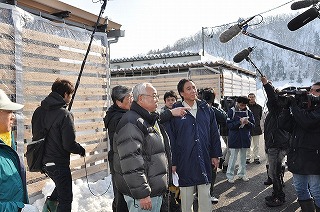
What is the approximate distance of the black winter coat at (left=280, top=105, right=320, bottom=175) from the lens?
3736 millimetres

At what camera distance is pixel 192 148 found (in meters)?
4.06

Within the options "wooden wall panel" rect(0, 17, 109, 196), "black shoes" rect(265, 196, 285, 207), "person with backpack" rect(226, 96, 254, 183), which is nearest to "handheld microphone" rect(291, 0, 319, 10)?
"person with backpack" rect(226, 96, 254, 183)

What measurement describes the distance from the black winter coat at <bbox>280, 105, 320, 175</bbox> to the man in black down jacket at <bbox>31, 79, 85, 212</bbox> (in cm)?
277

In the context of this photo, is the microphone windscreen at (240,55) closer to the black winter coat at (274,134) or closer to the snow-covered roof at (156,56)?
the black winter coat at (274,134)

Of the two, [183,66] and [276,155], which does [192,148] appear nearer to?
[276,155]

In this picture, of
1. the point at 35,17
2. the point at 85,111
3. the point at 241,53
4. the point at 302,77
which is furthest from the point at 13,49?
the point at 302,77

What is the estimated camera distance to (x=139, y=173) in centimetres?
284

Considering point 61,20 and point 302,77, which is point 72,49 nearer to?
point 61,20

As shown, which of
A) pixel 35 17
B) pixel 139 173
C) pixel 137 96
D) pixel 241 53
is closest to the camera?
pixel 139 173

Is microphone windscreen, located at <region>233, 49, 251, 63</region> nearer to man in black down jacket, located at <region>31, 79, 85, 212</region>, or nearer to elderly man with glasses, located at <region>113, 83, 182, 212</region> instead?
elderly man with glasses, located at <region>113, 83, 182, 212</region>

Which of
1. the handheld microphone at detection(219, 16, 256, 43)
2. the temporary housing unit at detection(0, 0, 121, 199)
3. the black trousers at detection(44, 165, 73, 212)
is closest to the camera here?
the black trousers at detection(44, 165, 73, 212)

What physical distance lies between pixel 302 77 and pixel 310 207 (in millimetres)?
133531

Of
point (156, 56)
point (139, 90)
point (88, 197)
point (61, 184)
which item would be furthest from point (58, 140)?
point (156, 56)

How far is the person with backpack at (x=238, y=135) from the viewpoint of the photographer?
6764 mm
